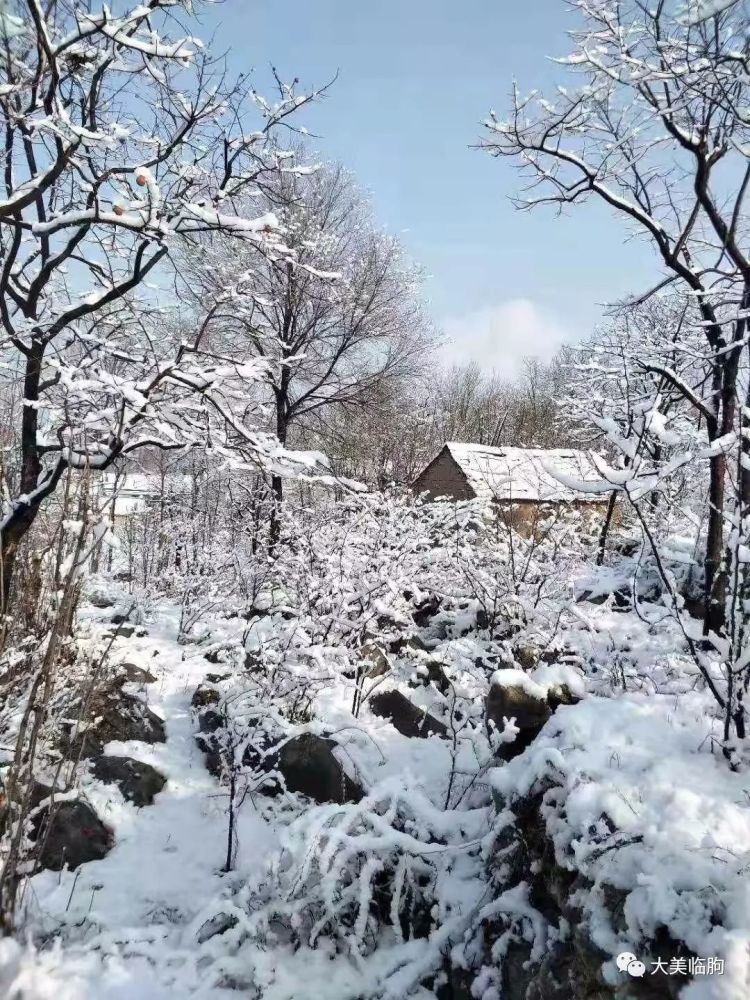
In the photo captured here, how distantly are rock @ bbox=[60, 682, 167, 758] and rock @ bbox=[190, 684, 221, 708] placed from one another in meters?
0.43

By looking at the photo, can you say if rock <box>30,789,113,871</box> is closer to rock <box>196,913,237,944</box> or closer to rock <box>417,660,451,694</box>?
rock <box>196,913,237,944</box>

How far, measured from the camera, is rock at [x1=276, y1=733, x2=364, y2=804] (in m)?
4.51

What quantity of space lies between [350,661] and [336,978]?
3.81 meters

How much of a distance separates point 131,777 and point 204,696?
1.27 meters

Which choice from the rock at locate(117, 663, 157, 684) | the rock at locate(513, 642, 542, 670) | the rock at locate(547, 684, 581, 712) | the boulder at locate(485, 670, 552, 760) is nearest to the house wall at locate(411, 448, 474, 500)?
the rock at locate(513, 642, 542, 670)

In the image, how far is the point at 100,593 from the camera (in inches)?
348

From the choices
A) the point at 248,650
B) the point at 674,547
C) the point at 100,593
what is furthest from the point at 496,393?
the point at 248,650

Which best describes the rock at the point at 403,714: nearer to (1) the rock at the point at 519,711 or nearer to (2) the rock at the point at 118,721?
(1) the rock at the point at 519,711

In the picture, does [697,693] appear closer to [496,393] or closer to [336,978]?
[336,978]

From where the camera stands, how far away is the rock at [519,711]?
3.88 meters

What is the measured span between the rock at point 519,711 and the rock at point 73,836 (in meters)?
2.77

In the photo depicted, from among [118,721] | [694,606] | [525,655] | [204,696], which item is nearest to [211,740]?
[204,696]

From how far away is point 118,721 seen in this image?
5074mm

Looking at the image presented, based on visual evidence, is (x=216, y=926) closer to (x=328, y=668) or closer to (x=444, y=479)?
(x=328, y=668)
